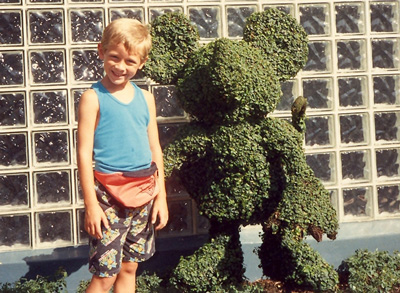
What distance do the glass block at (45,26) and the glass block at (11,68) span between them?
0.15m

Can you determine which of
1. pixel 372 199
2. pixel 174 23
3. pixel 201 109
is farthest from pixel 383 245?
pixel 174 23

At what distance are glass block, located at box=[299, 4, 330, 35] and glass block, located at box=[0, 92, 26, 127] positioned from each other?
2140 millimetres

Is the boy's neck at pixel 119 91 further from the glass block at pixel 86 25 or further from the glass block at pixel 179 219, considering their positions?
the glass block at pixel 179 219

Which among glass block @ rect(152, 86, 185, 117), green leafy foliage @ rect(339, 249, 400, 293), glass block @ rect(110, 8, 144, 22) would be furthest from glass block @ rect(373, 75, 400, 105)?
glass block @ rect(110, 8, 144, 22)

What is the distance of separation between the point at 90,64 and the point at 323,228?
1.96 meters

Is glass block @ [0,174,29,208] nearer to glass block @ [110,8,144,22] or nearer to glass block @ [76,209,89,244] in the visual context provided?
glass block @ [76,209,89,244]

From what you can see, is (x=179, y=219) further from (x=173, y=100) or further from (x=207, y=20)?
(x=207, y=20)

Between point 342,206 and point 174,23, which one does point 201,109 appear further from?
point 342,206

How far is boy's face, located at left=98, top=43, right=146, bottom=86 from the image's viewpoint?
3.20 m

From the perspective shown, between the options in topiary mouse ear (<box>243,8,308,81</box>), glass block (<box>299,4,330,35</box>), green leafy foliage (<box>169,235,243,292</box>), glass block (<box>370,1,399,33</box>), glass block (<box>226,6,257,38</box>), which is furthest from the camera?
glass block (<box>370,1,399,33</box>)

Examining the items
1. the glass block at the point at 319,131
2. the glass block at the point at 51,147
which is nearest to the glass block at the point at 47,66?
the glass block at the point at 51,147

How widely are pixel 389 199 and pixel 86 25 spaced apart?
2647 mm

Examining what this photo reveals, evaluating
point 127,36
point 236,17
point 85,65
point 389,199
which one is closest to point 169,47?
point 85,65

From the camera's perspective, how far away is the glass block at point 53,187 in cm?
466
